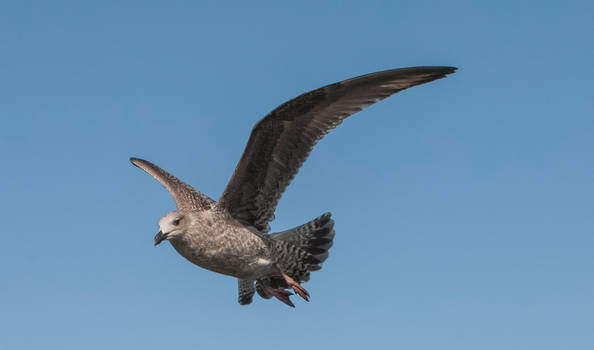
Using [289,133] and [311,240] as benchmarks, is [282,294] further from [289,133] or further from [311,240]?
[289,133]

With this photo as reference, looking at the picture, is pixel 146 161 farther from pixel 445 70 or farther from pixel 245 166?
pixel 445 70

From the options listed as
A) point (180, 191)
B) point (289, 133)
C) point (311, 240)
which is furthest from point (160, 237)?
point (311, 240)

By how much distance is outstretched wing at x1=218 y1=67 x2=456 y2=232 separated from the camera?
10.2 metres

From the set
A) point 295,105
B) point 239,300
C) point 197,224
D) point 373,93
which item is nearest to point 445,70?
point 373,93

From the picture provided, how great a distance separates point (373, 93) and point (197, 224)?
2777 millimetres

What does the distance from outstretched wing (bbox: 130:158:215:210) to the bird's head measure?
640 millimetres

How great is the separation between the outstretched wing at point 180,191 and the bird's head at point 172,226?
0.64 m

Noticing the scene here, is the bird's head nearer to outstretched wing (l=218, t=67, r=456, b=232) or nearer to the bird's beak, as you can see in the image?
the bird's beak

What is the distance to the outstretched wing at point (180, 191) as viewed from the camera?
11.4 m

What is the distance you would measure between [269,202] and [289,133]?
1170 millimetres

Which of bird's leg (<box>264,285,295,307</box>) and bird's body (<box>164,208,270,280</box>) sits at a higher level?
bird's body (<box>164,208,270,280</box>)

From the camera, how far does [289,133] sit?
1082cm

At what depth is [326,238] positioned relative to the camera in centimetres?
1223

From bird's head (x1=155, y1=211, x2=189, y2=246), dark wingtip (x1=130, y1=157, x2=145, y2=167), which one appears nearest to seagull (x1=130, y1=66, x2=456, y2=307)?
bird's head (x1=155, y1=211, x2=189, y2=246)
